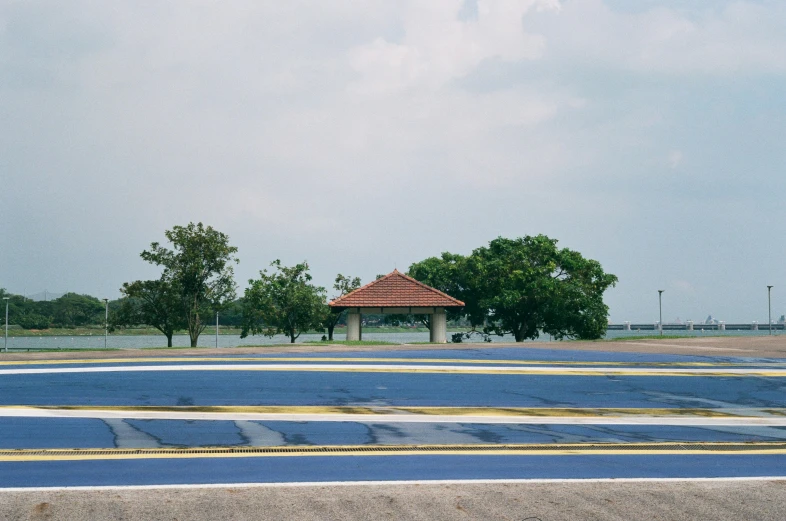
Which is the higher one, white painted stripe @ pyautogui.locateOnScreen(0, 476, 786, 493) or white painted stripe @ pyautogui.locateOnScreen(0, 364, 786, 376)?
white painted stripe @ pyautogui.locateOnScreen(0, 364, 786, 376)

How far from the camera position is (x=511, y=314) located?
54.8 meters

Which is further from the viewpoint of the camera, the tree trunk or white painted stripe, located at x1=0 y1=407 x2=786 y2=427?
the tree trunk

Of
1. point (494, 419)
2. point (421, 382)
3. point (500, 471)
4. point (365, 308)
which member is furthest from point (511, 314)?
point (500, 471)

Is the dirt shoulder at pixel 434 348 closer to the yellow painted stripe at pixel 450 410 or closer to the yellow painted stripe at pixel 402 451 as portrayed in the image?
the yellow painted stripe at pixel 450 410

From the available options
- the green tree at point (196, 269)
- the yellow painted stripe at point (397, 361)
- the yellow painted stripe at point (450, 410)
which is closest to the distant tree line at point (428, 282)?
the green tree at point (196, 269)

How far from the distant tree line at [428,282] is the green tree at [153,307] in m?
0.07

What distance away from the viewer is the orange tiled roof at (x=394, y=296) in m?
40.2

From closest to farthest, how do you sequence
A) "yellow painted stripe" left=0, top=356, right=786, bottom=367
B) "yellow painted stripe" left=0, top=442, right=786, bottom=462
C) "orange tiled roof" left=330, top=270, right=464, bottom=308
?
"yellow painted stripe" left=0, top=442, right=786, bottom=462, "yellow painted stripe" left=0, top=356, right=786, bottom=367, "orange tiled roof" left=330, top=270, right=464, bottom=308

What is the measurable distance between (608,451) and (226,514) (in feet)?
21.0

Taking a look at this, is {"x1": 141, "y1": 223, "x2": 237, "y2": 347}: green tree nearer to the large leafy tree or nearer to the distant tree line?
the distant tree line

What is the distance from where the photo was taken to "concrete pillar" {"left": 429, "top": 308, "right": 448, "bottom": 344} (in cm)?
4045

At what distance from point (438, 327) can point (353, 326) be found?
5.06m

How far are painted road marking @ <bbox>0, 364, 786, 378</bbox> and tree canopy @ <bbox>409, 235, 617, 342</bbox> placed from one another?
94.7 feet

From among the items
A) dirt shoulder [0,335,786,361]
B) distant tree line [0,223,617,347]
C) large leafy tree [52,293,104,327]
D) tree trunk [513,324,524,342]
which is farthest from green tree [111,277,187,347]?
large leafy tree [52,293,104,327]
